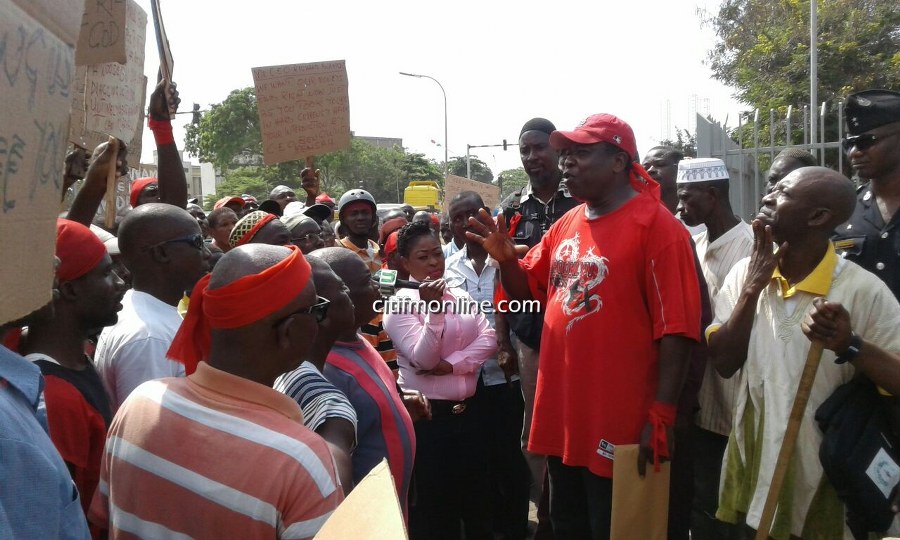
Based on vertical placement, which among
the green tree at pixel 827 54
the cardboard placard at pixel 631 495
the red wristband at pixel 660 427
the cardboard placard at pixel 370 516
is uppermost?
the green tree at pixel 827 54

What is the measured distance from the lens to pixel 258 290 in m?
1.90

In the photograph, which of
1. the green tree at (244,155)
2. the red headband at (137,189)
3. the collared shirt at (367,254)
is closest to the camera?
the red headband at (137,189)

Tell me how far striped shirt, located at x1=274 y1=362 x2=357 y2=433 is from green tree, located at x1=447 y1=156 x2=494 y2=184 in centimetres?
6600

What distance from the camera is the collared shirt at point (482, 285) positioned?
4.96 meters

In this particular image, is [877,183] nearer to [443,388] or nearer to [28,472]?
[443,388]

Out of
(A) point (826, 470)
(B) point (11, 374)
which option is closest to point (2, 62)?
(B) point (11, 374)

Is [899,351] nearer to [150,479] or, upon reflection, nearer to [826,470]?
[826,470]

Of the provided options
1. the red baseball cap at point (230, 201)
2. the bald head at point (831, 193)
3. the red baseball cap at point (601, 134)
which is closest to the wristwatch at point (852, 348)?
the bald head at point (831, 193)

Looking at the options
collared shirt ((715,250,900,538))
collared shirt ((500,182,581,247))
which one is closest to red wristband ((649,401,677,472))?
collared shirt ((715,250,900,538))

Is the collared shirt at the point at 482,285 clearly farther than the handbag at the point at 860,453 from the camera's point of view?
Yes

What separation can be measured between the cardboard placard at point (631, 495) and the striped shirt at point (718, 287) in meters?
0.62

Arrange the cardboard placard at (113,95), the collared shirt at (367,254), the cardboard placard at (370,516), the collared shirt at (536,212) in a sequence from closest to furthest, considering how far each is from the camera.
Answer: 1. the cardboard placard at (370,516)
2. the cardboard placard at (113,95)
3. the collared shirt at (536,212)
4. the collared shirt at (367,254)

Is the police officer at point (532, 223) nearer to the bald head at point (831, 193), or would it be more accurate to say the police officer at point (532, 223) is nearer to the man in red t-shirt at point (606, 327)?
the man in red t-shirt at point (606, 327)

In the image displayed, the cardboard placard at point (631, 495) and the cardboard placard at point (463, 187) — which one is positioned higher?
the cardboard placard at point (463, 187)
